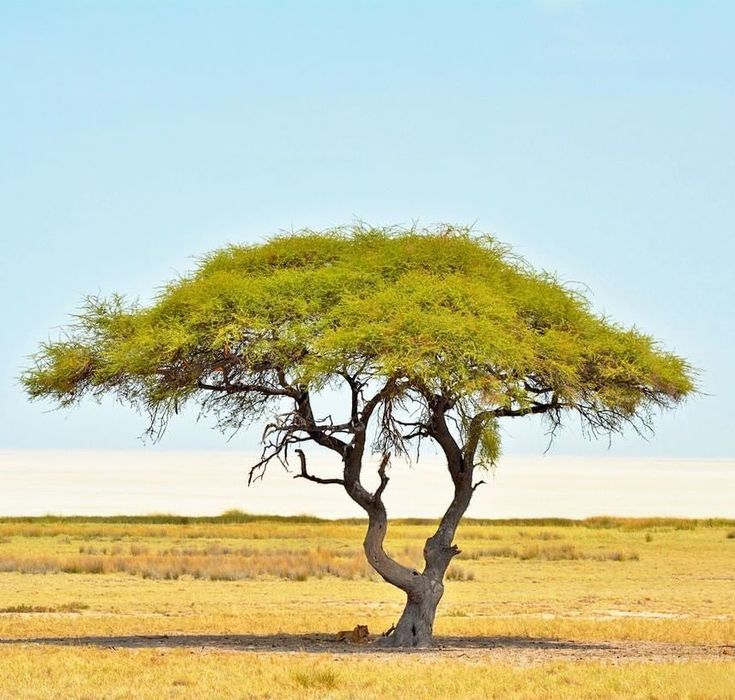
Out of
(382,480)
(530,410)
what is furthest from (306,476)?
(530,410)

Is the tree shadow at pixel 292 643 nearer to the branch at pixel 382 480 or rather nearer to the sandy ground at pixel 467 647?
the sandy ground at pixel 467 647

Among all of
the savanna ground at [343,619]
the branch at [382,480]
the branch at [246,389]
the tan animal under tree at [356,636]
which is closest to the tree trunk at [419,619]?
the savanna ground at [343,619]

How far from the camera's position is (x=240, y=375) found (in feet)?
77.3

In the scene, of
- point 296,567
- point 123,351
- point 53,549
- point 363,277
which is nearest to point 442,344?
point 363,277

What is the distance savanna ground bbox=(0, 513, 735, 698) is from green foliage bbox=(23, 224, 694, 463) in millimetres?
4375

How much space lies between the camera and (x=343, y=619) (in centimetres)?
2967

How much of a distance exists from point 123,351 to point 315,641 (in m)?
6.54

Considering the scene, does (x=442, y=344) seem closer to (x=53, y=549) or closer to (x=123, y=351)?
(x=123, y=351)

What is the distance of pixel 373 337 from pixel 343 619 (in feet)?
35.3

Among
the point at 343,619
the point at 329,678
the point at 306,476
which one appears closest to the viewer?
the point at 329,678

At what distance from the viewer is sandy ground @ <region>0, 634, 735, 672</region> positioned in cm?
2206

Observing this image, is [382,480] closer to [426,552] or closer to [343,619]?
Result: [426,552]

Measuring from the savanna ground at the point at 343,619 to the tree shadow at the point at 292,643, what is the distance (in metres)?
0.05

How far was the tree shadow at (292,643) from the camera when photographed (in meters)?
23.2
